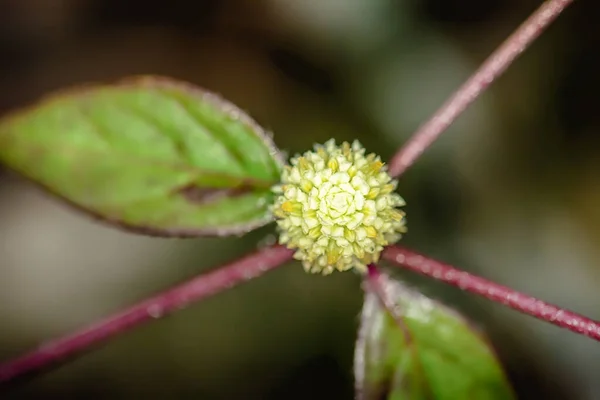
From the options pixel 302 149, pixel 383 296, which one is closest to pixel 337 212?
pixel 383 296

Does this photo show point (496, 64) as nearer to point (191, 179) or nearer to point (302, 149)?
point (191, 179)

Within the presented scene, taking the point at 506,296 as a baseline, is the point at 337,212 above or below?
above

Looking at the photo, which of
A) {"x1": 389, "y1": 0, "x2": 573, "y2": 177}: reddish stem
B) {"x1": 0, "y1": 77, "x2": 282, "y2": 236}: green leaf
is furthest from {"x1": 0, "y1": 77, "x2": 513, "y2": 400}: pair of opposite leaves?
{"x1": 389, "y1": 0, "x2": 573, "y2": 177}: reddish stem

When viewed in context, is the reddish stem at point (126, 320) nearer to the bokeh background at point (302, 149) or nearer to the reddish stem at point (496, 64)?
the reddish stem at point (496, 64)

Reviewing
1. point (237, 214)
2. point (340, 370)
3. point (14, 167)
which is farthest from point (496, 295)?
point (340, 370)

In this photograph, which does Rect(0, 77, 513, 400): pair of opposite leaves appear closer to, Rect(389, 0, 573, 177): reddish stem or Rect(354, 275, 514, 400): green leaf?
Rect(354, 275, 514, 400): green leaf

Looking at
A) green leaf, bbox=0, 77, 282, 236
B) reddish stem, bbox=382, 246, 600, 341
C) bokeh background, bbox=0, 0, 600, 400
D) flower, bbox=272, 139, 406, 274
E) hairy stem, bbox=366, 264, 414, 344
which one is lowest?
reddish stem, bbox=382, 246, 600, 341

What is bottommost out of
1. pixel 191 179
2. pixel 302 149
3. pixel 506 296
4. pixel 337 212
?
pixel 506 296
